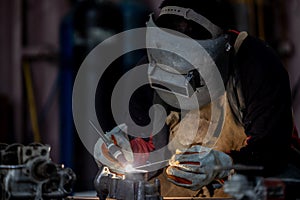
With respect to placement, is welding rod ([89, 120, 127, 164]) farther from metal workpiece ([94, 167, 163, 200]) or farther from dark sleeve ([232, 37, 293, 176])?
dark sleeve ([232, 37, 293, 176])

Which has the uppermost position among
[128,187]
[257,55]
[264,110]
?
[257,55]

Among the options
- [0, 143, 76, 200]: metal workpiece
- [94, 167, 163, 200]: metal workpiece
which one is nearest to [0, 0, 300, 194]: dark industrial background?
[94, 167, 163, 200]: metal workpiece

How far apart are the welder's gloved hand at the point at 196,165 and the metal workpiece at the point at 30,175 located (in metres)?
0.42

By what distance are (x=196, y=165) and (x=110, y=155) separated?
1.29 ft

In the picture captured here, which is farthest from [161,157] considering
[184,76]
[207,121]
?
[184,76]

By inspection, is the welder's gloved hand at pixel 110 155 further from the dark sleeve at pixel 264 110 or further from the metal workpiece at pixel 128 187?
the dark sleeve at pixel 264 110

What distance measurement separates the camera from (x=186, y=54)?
2.10 metres

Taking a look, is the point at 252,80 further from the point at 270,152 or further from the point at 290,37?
the point at 290,37

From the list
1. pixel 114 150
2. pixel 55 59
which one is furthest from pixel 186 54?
pixel 55 59

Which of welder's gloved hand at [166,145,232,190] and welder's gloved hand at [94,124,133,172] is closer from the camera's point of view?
welder's gloved hand at [166,145,232,190]

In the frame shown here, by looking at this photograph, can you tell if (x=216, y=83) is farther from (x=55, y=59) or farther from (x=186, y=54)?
(x=55, y=59)

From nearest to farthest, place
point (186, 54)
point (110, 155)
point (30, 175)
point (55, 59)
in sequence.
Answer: point (30, 175) → point (186, 54) → point (110, 155) → point (55, 59)

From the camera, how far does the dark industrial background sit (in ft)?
13.1

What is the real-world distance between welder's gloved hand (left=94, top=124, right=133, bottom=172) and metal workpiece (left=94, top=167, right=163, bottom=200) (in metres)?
0.11
